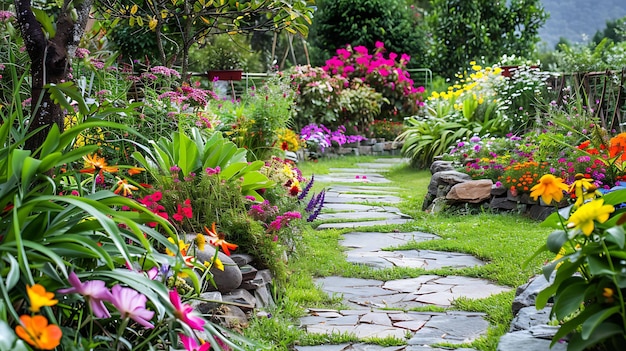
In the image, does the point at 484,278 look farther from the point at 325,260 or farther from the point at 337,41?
the point at 337,41

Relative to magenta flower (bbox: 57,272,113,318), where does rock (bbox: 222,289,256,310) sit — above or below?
below

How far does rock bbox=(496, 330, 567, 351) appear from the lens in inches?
82.8

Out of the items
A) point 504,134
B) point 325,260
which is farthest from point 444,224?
point 504,134

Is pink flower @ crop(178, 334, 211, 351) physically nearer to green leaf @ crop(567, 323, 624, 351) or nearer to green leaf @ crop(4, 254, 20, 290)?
green leaf @ crop(4, 254, 20, 290)

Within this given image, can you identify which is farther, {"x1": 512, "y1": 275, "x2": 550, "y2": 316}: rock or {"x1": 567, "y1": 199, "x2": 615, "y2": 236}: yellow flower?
{"x1": 512, "y1": 275, "x2": 550, "y2": 316}: rock

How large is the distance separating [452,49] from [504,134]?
639 centimetres

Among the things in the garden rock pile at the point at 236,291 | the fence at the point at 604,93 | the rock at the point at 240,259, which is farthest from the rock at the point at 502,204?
the rock at the point at 240,259

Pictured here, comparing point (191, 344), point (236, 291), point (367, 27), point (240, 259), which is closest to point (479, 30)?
point (367, 27)

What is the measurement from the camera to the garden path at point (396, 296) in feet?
9.64

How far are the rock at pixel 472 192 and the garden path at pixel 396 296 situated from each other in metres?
0.61

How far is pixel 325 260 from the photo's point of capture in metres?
4.30

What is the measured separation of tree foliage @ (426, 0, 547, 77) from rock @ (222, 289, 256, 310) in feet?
39.3

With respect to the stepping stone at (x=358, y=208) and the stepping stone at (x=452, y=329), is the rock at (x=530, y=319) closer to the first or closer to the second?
the stepping stone at (x=452, y=329)

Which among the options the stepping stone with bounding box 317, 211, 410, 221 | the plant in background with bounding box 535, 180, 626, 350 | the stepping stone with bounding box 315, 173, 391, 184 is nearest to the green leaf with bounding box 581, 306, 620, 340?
the plant in background with bounding box 535, 180, 626, 350
